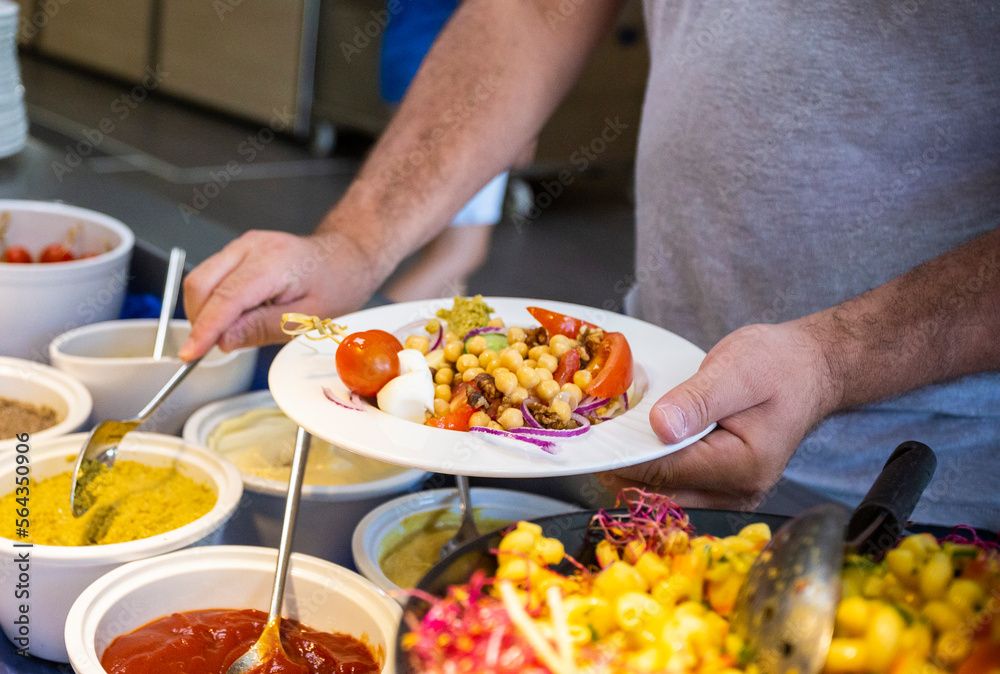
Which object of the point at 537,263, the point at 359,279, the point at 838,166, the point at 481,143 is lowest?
the point at 537,263

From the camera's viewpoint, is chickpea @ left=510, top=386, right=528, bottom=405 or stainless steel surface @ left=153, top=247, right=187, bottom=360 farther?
stainless steel surface @ left=153, top=247, right=187, bottom=360

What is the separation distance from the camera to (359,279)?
4.67 ft

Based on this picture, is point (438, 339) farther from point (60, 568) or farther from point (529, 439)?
point (60, 568)

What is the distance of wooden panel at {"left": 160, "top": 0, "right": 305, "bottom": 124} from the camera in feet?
18.4

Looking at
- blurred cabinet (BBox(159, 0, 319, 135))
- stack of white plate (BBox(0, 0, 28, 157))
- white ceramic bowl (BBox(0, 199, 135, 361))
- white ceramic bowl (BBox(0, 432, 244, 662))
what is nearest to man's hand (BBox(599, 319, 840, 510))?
white ceramic bowl (BBox(0, 432, 244, 662))

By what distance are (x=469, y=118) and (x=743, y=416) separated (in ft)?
2.69

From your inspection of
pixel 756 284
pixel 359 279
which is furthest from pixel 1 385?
pixel 756 284

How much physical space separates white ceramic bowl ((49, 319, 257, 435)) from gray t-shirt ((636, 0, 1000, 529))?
0.76 meters

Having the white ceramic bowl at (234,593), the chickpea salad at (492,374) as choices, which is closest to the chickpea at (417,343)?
the chickpea salad at (492,374)

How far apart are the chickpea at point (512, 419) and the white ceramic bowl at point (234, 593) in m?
0.21

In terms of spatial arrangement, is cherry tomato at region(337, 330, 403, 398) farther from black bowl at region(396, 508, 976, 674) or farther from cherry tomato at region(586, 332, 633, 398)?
black bowl at region(396, 508, 976, 674)

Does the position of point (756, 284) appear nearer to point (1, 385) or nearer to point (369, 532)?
point (369, 532)

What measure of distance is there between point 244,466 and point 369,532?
262mm

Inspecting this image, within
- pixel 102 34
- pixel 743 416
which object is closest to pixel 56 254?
pixel 743 416
